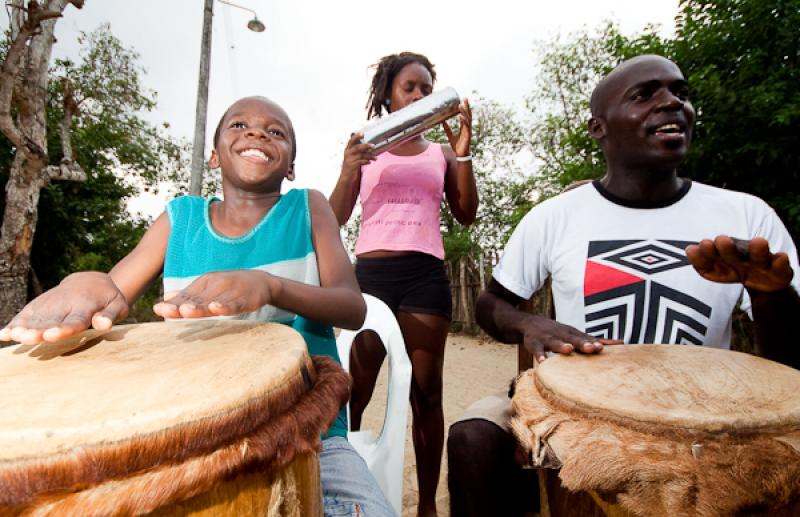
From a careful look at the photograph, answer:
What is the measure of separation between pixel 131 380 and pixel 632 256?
1.35 metres

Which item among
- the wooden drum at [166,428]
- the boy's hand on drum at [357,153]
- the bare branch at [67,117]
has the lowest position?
the wooden drum at [166,428]

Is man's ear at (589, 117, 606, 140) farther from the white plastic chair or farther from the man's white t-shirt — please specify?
the white plastic chair

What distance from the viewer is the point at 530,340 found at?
121 cm

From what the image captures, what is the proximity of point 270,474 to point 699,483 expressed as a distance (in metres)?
0.62

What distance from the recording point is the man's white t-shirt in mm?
1332

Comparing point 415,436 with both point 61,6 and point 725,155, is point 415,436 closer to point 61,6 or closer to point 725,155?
point 725,155

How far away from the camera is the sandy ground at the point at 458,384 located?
8.74 ft

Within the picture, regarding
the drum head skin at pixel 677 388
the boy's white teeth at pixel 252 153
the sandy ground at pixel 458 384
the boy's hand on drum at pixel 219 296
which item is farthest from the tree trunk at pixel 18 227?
the drum head skin at pixel 677 388

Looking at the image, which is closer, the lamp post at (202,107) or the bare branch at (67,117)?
the lamp post at (202,107)

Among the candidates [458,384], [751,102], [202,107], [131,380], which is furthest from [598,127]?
[202,107]

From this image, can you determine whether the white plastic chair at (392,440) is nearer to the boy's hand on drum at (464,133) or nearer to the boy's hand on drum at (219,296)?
the boy's hand on drum at (219,296)

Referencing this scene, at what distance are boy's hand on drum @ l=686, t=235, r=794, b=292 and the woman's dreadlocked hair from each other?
1.74 meters

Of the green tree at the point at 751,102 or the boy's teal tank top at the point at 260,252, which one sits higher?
the green tree at the point at 751,102

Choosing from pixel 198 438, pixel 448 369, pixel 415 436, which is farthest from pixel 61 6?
pixel 198 438
